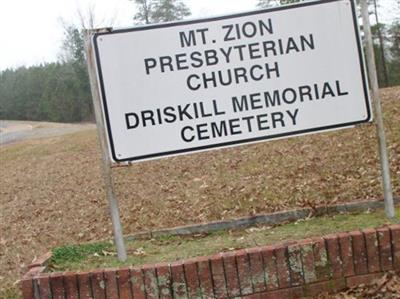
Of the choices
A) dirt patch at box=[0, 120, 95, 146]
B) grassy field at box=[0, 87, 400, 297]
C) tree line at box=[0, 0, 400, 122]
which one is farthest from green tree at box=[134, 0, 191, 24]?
A: grassy field at box=[0, 87, 400, 297]

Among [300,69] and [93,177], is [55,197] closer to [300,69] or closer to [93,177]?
[93,177]

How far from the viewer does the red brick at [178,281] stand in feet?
9.12

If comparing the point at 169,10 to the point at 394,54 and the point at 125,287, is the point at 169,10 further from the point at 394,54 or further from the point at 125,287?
the point at 125,287

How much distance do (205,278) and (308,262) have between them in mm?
589

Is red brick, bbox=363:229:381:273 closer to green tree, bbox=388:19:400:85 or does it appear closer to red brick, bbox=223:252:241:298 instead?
red brick, bbox=223:252:241:298

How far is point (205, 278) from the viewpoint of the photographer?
9.14ft

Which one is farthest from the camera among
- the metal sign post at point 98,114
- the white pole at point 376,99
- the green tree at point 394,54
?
the green tree at point 394,54

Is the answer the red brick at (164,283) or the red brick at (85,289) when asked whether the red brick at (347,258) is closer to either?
the red brick at (164,283)

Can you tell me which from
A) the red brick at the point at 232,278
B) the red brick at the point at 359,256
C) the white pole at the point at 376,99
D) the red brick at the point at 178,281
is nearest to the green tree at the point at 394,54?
the white pole at the point at 376,99

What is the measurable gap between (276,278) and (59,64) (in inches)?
1868

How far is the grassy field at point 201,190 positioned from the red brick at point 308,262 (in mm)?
1177

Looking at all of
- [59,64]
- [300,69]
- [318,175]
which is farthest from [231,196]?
[59,64]

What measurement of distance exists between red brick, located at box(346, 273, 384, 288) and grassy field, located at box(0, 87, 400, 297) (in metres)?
1.16

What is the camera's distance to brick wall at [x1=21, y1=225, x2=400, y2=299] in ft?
9.14
